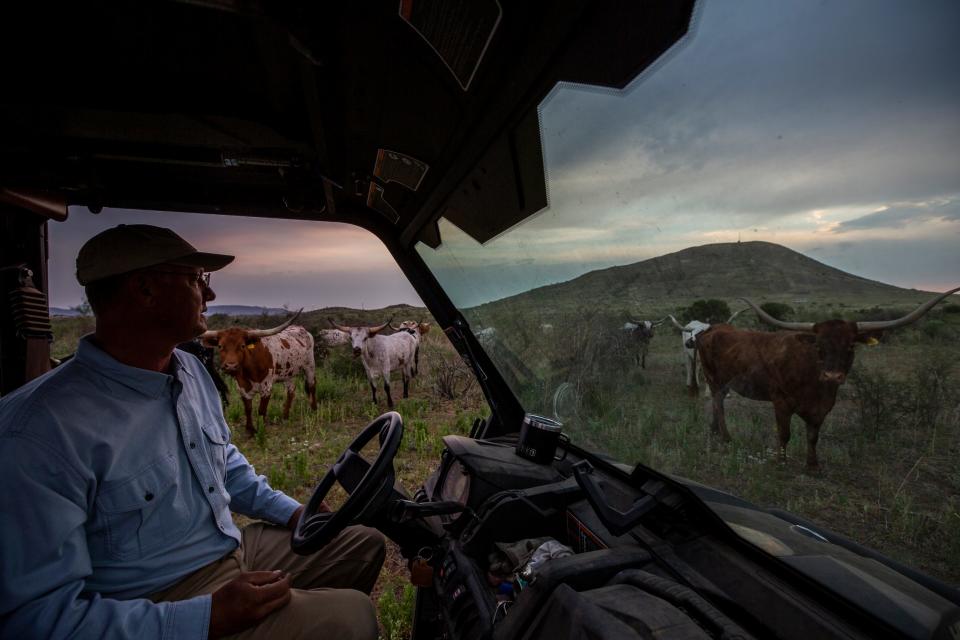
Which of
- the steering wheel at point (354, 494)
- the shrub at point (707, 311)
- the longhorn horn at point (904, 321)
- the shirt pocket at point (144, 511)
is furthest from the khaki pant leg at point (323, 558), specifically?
the longhorn horn at point (904, 321)

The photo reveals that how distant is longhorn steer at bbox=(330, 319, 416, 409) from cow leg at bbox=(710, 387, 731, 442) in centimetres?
813

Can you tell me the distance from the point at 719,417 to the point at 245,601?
5.04 feet

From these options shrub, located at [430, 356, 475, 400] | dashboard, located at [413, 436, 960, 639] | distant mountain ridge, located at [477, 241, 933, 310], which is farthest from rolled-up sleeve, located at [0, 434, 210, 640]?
shrub, located at [430, 356, 475, 400]

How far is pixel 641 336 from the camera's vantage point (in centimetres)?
151

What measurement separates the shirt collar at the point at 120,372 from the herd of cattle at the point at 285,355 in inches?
205

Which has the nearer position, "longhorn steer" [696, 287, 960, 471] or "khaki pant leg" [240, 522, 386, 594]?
"longhorn steer" [696, 287, 960, 471]

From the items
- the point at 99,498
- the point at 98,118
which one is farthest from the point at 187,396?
the point at 98,118

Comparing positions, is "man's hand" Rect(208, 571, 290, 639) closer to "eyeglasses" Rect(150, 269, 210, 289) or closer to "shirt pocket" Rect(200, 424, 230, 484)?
"shirt pocket" Rect(200, 424, 230, 484)

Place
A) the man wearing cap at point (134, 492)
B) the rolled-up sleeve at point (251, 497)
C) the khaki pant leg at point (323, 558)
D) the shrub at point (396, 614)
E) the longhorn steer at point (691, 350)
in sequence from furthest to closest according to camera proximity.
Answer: the shrub at point (396, 614) < the rolled-up sleeve at point (251, 497) < the khaki pant leg at point (323, 558) < the longhorn steer at point (691, 350) < the man wearing cap at point (134, 492)

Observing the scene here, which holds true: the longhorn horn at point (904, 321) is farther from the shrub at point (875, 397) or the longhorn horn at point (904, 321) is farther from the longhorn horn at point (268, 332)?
the longhorn horn at point (268, 332)

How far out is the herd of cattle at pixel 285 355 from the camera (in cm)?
732

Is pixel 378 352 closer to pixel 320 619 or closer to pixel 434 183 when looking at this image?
pixel 434 183

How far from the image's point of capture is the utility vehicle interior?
103 centimetres

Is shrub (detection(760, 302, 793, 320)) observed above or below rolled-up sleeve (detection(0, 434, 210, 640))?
above
